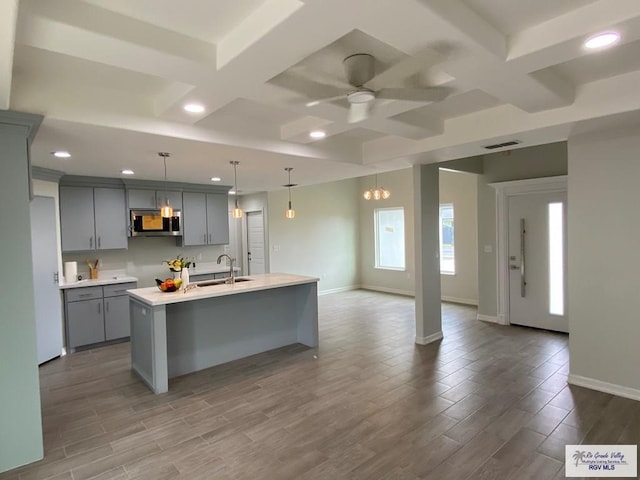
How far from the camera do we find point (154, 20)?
74.5 inches

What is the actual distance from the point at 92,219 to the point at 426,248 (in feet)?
15.7

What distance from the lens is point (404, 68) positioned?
7.99 feet

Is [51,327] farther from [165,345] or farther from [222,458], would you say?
[222,458]

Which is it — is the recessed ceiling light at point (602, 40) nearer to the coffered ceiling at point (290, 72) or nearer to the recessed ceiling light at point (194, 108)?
the coffered ceiling at point (290, 72)

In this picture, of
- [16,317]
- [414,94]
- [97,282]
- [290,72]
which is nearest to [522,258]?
[414,94]

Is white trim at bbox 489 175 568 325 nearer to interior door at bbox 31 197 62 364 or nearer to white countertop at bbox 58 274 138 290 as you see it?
white countertop at bbox 58 274 138 290

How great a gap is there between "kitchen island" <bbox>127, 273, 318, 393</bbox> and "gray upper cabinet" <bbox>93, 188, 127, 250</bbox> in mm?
1699

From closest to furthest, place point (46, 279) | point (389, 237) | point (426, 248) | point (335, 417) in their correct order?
point (335, 417)
point (46, 279)
point (426, 248)
point (389, 237)

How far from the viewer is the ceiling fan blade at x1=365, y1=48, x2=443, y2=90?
2.22 meters

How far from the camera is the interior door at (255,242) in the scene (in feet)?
26.8

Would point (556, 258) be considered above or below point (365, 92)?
below

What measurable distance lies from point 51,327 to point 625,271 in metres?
6.26

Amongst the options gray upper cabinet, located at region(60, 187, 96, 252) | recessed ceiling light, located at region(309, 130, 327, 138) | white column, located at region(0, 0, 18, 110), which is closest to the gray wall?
white column, located at region(0, 0, 18, 110)

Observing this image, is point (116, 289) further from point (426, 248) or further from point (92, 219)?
point (426, 248)
